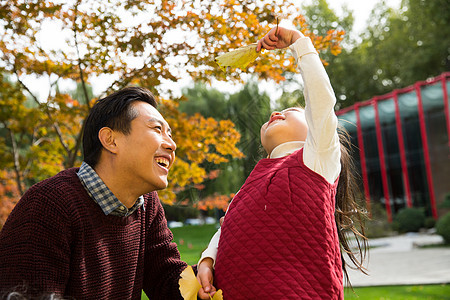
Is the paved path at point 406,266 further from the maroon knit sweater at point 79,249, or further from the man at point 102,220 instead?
the man at point 102,220

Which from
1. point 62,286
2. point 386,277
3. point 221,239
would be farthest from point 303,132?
point 386,277

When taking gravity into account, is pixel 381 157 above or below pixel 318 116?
below

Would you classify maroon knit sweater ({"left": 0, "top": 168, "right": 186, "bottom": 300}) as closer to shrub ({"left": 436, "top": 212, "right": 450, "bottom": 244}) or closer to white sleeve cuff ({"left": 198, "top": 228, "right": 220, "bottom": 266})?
white sleeve cuff ({"left": 198, "top": 228, "right": 220, "bottom": 266})

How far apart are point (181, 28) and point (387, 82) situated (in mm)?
29615

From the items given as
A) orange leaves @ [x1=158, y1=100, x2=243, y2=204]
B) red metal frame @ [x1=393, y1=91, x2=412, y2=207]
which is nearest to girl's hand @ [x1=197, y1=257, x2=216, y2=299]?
orange leaves @ [x1=158, y1=100, x2=243, y2=204]

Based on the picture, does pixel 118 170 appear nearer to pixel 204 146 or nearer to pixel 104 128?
pixel 104 128

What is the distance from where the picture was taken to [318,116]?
1.78 metres

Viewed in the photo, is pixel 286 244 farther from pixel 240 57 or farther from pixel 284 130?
pixel 240 57

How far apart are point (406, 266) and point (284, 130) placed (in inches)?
309

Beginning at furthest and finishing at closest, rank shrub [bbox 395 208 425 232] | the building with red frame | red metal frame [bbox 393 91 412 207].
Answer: red metal frame [bbox 393 91 412 207] < the building with red frame < shrub [bbox 395 208 425 232]

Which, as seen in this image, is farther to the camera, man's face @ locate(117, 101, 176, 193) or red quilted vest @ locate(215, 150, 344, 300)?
man's face @ locate(117, 101, 176, 193)

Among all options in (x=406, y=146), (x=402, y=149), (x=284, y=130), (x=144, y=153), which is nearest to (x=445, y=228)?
(x=402, y=149)

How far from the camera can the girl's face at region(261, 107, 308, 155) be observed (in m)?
2.06

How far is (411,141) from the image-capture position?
1838 centimetres
